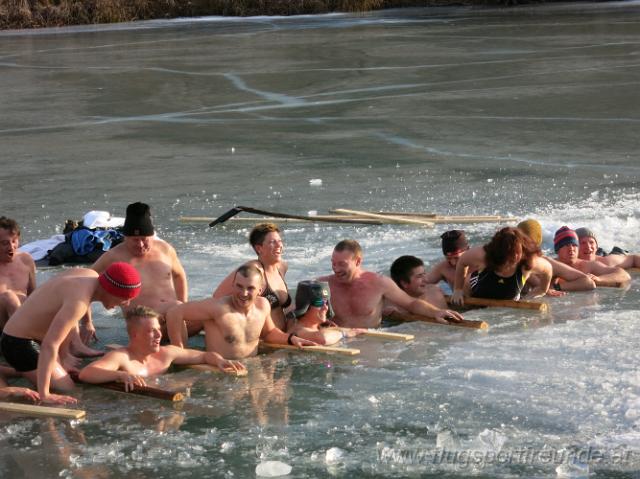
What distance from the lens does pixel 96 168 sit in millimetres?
13766

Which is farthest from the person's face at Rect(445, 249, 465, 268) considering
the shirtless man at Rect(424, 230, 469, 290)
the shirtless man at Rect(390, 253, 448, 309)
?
the shirtless man at Rect(390, 253, 448, 309)

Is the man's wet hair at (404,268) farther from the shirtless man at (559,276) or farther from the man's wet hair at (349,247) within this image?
the shirtless man at (559,276)

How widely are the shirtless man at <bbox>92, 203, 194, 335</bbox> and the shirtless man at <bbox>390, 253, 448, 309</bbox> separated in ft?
5.35

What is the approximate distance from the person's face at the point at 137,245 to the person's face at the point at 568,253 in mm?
3289

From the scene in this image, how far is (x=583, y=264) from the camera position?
9297 mm

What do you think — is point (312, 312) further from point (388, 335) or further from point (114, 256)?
point (114, 256)

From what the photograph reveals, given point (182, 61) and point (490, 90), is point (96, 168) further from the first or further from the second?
point (182, 61)

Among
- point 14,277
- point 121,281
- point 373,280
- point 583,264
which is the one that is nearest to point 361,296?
point 373,280

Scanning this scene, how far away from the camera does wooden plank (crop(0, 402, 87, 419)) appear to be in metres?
6.31

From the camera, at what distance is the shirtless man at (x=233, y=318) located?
23.9ft

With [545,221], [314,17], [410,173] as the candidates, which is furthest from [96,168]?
[314,17]

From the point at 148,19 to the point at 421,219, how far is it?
86.0 feet

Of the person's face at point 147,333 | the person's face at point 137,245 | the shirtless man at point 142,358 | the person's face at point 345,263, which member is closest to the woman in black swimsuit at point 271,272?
the person's face at point 345,263

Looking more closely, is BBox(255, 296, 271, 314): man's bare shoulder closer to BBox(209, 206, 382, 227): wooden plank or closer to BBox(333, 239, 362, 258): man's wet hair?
BBox(333, 239, 362, 258): man's wet hair
